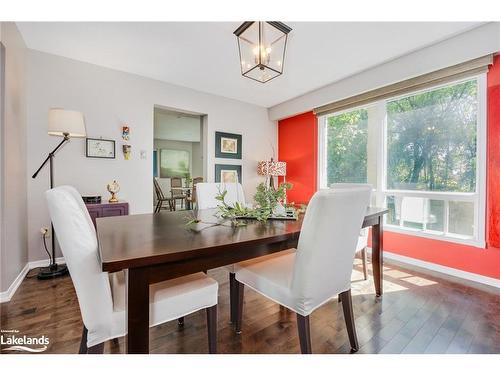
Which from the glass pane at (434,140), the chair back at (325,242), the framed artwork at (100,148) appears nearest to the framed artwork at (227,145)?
the framed artwork at (100,148)

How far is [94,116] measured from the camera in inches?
109

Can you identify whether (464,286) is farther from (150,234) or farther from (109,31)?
(109,31)

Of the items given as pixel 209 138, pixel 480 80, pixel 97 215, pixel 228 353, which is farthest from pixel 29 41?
pixel 480 80

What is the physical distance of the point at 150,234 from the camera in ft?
3.71

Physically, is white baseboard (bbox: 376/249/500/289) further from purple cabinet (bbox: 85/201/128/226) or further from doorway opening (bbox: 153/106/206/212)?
doorway opening (bbox: 153/106/206/212)

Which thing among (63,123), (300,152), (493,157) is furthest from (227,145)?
(493,157)

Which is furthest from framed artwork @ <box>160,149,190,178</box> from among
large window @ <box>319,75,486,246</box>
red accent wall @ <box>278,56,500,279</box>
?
red accent wall @ <box>278,56,500,279</box>

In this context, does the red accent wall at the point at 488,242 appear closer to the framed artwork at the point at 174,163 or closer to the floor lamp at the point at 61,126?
the floor lamp at the point at 61,126

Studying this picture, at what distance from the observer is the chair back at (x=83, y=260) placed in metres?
0.84

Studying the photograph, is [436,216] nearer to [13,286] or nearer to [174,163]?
[13,286]

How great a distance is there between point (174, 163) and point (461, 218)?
761 centimetres

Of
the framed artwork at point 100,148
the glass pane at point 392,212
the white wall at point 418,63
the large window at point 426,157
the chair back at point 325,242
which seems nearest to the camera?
the chair back at point 325,242

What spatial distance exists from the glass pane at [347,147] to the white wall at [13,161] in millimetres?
3775

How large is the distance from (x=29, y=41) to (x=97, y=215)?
1861 mm
